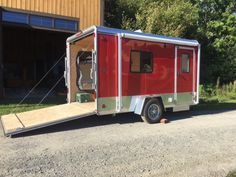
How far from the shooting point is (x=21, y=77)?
2786 centimetres

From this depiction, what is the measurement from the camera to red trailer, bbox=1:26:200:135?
32.3 feet

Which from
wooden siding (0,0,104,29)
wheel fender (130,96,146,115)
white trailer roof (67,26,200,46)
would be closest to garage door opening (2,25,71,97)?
wooden siding (0,0,104,29)

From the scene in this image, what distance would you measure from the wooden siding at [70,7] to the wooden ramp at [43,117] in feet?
22.1

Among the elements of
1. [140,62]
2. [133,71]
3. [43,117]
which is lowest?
[43,117]

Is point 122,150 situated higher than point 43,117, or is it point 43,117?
point 43,117

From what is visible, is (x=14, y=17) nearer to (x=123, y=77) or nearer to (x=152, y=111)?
(x=123, y=77)

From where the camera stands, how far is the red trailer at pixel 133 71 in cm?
998

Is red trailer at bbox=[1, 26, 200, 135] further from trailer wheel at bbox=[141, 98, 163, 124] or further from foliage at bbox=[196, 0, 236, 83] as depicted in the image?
foliage at bbox=[196, 0, 236, 83]

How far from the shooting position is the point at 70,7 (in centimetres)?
1698

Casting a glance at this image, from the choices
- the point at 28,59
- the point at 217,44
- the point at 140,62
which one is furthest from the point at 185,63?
the point at 28,59

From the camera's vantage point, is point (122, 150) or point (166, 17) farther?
point (166, 17)

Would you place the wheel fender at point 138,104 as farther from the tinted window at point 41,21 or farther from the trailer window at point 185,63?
the tinted window at point 41,21

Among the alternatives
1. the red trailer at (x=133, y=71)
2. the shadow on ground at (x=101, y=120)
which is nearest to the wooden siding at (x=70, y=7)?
the red trailer at (x=133, y=71)

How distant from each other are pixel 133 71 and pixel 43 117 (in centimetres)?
300
